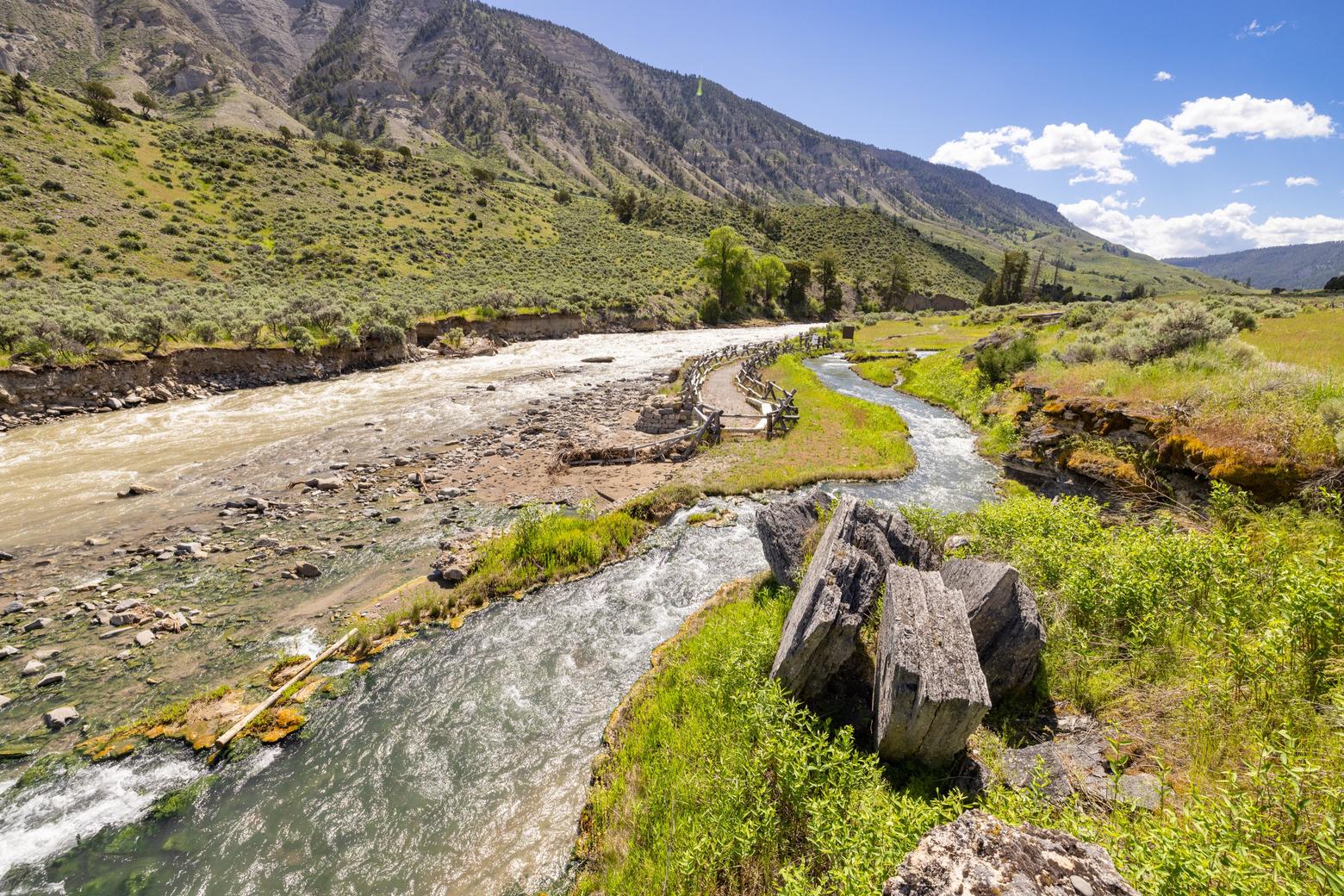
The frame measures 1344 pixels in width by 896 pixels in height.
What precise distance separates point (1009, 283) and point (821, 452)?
101705 millimetres

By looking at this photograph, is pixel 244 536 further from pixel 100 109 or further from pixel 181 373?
pixel 100 109

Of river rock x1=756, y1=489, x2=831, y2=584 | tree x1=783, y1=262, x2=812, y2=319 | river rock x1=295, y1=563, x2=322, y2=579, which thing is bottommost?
A: river rock x1=295, y1=563, x2=322, y2=579

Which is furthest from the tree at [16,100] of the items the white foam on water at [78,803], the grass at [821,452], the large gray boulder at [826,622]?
the large gray boulder at [826,622]

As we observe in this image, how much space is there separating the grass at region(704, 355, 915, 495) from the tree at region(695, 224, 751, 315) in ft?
172

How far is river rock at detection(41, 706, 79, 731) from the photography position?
8477 mm

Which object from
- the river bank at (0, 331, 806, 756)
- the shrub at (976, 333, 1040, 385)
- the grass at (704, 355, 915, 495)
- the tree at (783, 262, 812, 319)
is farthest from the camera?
the tree at (783, 262, 812, 319)

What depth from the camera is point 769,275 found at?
8419 cm

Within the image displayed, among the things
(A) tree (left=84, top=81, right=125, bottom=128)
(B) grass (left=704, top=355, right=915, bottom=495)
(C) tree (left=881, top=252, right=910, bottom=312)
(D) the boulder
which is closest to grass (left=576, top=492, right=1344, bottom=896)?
(D) the boulder

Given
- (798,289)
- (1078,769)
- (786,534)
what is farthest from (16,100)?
(798,289)

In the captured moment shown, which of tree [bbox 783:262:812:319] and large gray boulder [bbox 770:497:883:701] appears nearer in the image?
large gray boulder [bbox 770:497:883:701]

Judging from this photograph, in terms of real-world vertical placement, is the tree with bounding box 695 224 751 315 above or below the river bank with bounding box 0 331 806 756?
above

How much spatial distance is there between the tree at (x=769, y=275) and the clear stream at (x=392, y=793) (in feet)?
253

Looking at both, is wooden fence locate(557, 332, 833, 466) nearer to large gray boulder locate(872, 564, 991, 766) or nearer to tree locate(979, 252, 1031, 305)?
large gray boulder locate(872, 564, 991, 766)

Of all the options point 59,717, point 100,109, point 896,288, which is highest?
point 100,109
